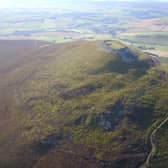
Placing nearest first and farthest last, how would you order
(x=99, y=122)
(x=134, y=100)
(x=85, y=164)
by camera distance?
(x=85, y=164) < (x=99, y=122) < (x=134, y=100)

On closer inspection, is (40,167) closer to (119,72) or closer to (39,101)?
(39,101)

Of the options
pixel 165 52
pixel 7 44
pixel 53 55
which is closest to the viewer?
pixel 53 55

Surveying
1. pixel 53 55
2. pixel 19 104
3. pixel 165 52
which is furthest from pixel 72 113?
pixel 165 52

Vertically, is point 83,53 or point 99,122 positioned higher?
point 83,53

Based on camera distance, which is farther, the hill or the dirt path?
the hill

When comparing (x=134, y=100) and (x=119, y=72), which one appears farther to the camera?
(x=119, y=72)

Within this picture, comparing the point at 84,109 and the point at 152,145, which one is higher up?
the point at 84,109

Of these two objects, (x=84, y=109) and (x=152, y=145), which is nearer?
(x=152, y=145)

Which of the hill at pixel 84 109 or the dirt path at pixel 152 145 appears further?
the hill at pixel 84 109
